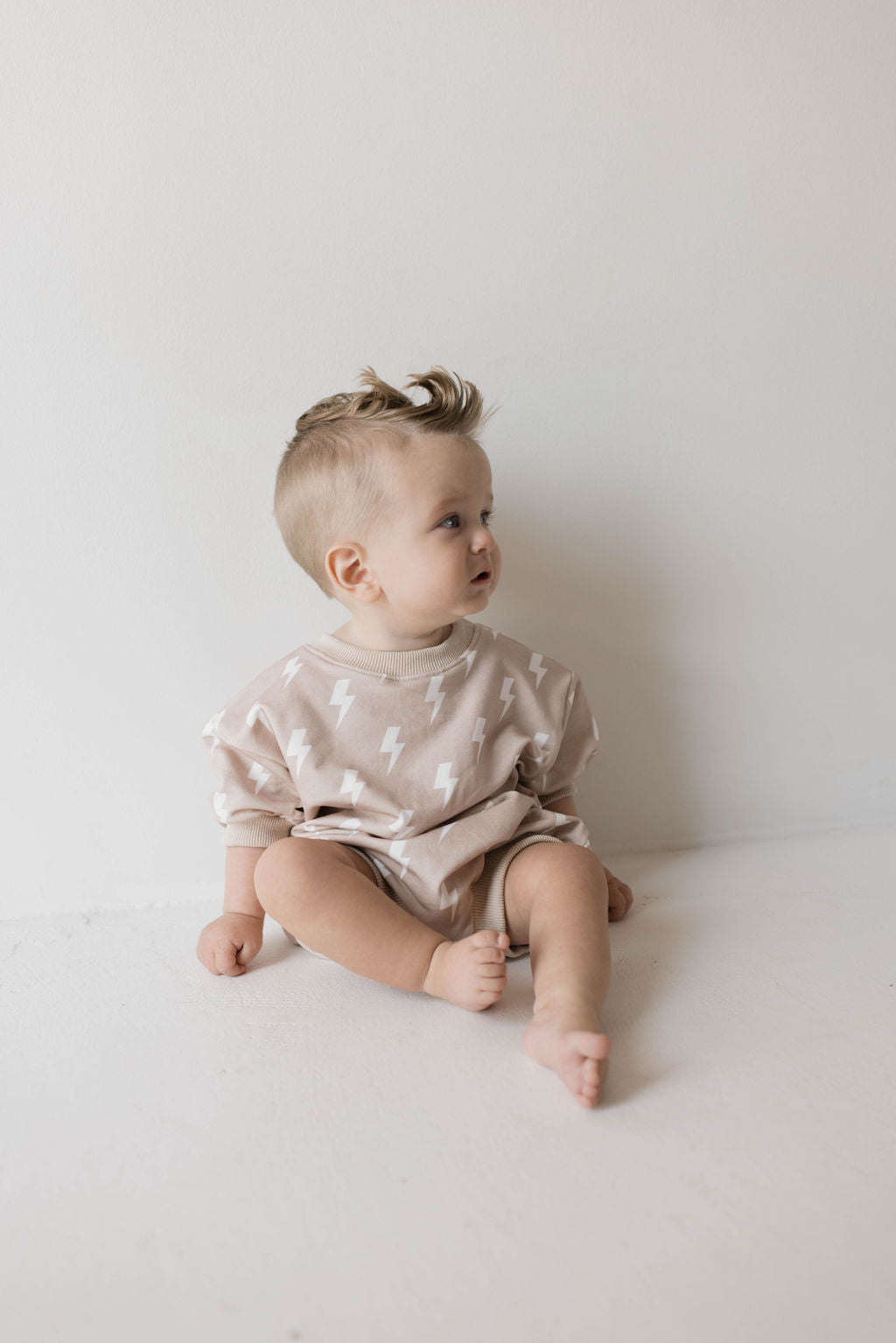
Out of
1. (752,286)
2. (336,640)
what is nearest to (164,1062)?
(336,640)

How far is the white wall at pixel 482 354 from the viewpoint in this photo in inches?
41.2

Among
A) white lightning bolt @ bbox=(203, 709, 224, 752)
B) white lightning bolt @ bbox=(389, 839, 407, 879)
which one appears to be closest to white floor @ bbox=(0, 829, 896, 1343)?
white lightning bolt @ bbox=(389, 839, 407, 879)

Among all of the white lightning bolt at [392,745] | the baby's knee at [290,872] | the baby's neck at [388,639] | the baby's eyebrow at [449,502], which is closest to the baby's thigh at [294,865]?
the baby's knee at [290,872]

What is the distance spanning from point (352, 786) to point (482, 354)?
51 centimetres

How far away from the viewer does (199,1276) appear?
561 millimetres

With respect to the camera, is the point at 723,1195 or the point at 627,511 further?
the point at 627,511

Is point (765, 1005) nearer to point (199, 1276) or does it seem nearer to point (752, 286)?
point (199, 1276)

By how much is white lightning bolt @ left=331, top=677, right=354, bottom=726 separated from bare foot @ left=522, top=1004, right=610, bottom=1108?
350 millimetres

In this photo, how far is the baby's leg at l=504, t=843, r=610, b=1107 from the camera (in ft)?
2.33

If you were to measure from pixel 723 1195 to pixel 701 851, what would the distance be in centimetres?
67

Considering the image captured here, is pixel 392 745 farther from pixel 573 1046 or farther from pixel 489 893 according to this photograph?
pixel 573 1046

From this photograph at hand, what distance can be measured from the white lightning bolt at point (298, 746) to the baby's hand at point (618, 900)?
0.33m

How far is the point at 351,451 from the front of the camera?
95 cm

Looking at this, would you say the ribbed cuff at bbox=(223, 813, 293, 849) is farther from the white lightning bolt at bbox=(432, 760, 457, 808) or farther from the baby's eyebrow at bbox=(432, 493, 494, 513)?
the baby's eyebrow at bbox=(432, 493, 494, 513)
